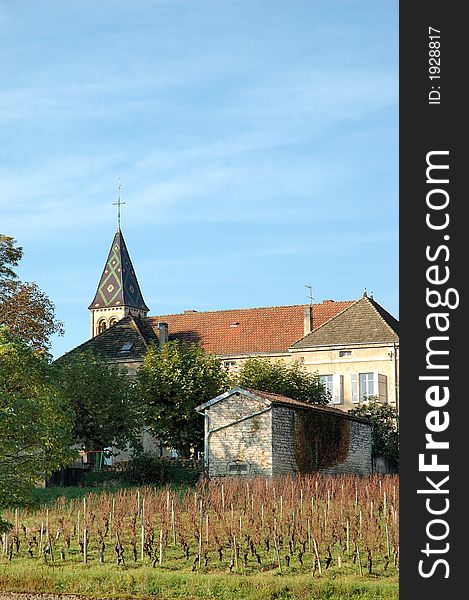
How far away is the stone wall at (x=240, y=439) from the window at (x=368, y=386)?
47.6ft

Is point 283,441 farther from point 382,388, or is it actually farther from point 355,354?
point 355,354

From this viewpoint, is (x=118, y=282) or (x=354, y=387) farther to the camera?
(x=118, y=282)

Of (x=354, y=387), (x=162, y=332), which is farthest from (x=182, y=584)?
(x=162, y=332)

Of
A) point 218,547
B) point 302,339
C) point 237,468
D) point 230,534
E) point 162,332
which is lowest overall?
point 218,547

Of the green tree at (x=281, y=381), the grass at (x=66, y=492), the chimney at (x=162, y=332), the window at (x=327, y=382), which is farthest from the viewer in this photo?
the chimney at (x=162, y=332)

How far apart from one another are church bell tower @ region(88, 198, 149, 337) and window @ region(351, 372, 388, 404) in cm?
3775

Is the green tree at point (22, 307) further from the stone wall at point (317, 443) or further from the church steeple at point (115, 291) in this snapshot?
the church steeple at point (115, 291)

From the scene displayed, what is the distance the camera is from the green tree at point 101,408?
1673 inches

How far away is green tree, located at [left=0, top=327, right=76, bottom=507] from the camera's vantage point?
2095 cm

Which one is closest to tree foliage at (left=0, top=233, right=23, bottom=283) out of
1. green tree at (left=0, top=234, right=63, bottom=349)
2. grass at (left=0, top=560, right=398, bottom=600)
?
green tree at (left=0, top=234, right=63, bottom=349)

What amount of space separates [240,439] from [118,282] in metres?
51.7

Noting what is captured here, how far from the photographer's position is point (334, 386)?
51.1 m

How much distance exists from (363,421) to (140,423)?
9.42 meters

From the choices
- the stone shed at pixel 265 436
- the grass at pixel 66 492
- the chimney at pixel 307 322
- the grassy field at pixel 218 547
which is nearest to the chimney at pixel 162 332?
the chimney at pixel 307 322
